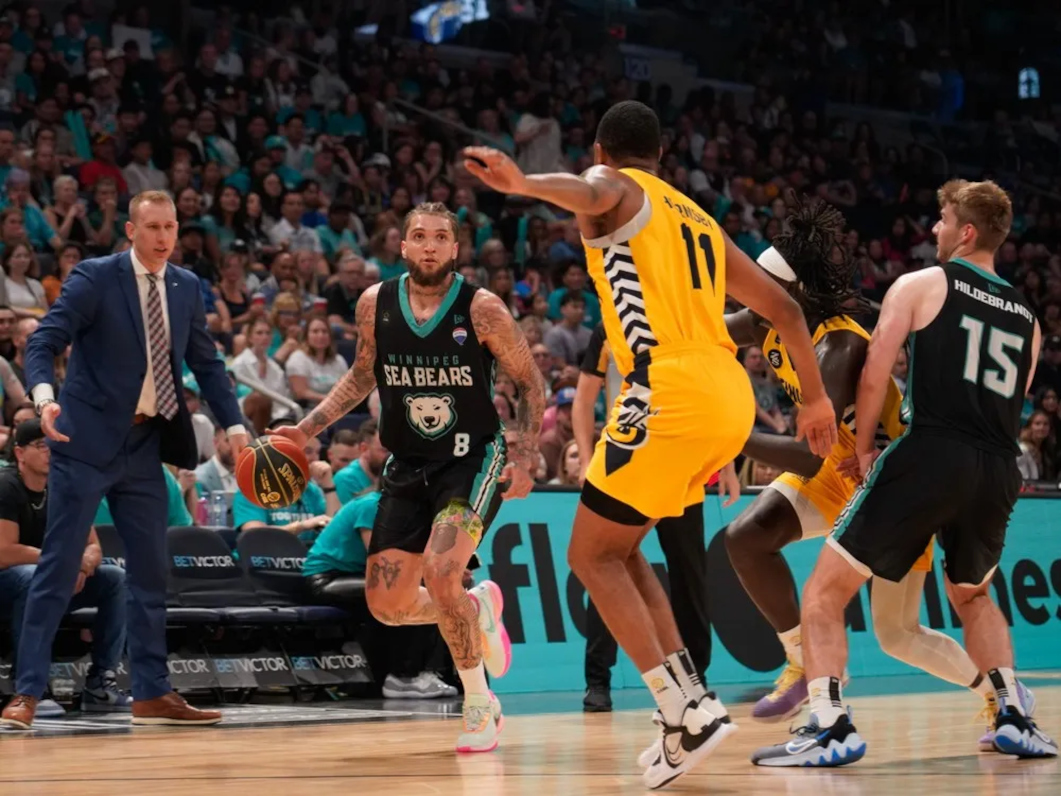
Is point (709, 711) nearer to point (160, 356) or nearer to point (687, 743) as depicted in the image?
point (687, 743)

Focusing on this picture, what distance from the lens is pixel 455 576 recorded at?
6.32 m

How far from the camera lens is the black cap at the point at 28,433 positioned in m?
8.19

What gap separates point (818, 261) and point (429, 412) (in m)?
1.78

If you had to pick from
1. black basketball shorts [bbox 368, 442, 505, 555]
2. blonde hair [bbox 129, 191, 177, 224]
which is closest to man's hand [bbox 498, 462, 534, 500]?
black basketball shorts [bbox 368, 442, 505, 555]

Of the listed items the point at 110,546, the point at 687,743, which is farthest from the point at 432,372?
the point at 110,546

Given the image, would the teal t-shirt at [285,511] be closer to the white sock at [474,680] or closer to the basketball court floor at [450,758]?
the basketball court floor at [450,758]

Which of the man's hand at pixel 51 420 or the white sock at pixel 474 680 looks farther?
the man's hand at pixel 51 420

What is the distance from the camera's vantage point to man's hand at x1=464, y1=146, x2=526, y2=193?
Answer: 4.36 metres

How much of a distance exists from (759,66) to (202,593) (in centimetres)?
1779

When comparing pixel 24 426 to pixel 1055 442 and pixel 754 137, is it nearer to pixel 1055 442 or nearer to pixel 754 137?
pixel 1055 442

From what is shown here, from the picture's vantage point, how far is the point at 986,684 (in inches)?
235

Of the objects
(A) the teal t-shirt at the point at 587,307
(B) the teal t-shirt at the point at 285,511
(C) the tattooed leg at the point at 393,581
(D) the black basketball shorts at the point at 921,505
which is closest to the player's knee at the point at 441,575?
(C) the tattooed leg at the point at 393,581

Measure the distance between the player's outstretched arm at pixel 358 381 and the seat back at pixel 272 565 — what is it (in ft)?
10.0

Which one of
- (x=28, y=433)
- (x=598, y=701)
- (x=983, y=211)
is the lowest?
(x=598, y=701)
